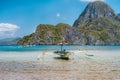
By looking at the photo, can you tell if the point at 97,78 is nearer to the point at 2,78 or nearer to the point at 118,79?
the point at 118,79

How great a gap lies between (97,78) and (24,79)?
793cm

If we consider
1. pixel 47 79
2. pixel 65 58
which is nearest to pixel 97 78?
pixel 47 79

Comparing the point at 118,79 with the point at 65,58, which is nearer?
the point at 118,79

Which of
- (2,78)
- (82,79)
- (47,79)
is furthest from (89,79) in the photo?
(2,78)

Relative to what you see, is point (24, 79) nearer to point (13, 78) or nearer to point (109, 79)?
point (13, 78)

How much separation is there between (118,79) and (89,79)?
3.03 meters

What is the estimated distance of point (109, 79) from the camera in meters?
29.8

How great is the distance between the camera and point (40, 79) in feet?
99.5

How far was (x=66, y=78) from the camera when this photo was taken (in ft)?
102

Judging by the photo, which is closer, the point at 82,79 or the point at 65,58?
the point at 82,79

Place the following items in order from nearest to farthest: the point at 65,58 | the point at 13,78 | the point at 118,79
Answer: the point at 118,79
the point at 13,78
the point at 65,58

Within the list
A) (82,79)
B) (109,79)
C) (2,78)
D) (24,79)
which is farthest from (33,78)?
(109,79)

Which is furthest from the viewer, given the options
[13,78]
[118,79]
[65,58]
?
[65,58]

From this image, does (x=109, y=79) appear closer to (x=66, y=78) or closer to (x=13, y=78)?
(x=66, y=78)
